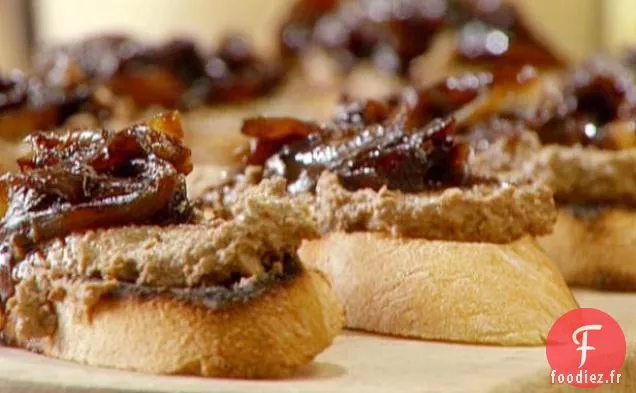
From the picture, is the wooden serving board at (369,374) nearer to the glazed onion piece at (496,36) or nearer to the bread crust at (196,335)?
the bread crust at (196,335)

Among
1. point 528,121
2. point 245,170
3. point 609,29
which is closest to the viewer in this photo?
point 245,170

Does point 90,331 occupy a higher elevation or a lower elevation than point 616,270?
lower

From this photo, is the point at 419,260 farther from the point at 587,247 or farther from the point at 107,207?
the point at 587,247

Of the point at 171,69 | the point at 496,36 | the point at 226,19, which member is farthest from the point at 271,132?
the point at 226,19

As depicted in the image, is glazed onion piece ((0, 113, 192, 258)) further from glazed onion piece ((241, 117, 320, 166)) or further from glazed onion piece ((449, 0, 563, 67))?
glazed onion piece ((449, 0, 563, 67))

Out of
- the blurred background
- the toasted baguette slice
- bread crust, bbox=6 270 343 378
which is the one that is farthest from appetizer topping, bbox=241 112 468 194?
the blurred background

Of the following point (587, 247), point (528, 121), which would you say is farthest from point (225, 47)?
point (587, 247)
